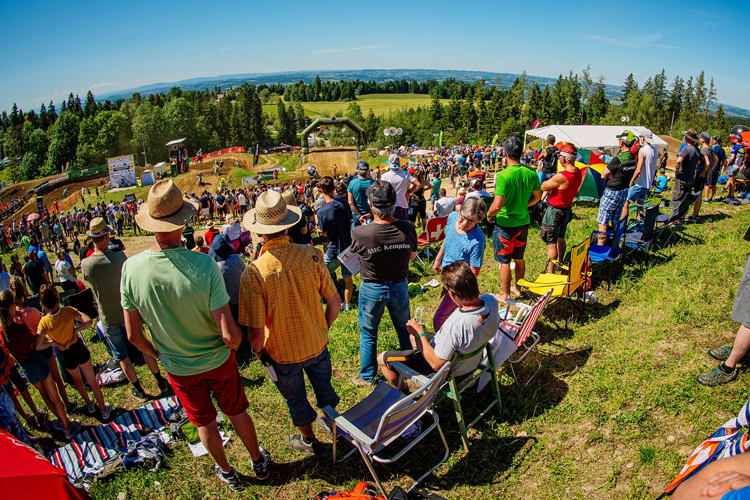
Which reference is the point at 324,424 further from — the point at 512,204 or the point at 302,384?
the point at 512,204

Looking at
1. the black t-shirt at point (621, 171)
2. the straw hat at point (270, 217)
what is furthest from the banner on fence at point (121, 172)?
the black t-shirt at point (621, 171)

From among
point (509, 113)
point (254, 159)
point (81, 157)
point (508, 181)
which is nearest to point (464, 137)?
point (509, 113)

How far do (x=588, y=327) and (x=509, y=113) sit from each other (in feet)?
267

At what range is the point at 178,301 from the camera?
2.32 metres

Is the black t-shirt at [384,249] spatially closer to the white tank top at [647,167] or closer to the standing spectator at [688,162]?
the white tank top at [647,167]

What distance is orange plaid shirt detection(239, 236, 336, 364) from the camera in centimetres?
254

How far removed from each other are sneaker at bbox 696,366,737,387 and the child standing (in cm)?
567

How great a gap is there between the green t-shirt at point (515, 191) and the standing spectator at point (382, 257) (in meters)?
1.59

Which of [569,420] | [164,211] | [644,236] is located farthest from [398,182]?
[164,211]

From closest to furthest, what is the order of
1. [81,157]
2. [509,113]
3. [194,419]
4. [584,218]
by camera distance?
[194,419], [584,218], [81,157], [509,113]

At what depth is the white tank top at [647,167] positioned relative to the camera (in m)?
6.17

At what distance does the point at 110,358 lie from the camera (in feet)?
17.2

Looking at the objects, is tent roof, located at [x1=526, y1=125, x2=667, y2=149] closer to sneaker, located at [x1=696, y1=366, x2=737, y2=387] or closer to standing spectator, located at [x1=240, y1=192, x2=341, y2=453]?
sneaker, located at [x1=696, y1=366, x2=737, y2=387]

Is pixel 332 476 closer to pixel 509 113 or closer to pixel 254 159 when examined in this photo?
pixel 254 159
